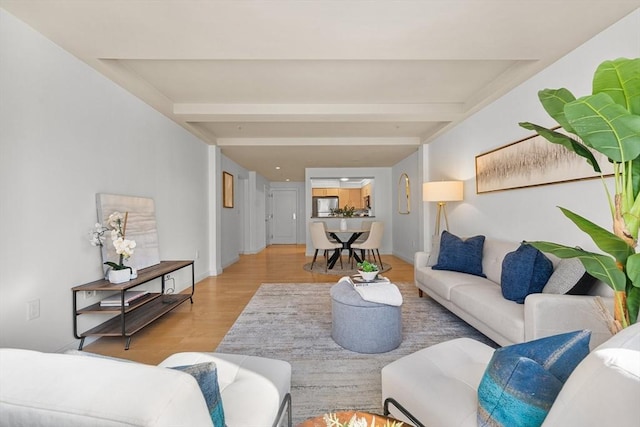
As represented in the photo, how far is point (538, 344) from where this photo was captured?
0.94m

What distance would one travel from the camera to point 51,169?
213 centimetres

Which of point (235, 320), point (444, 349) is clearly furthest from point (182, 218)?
Result: point (444, 349)

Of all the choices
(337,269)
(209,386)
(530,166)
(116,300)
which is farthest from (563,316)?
(337,269)

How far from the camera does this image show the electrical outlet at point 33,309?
1957 millimetres

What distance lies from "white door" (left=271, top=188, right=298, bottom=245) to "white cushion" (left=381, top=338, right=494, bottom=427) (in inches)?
354

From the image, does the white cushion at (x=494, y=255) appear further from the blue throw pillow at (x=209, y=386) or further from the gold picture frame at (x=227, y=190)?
the gold picture frame at (x=227, y=190)

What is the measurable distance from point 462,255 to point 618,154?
214 cm

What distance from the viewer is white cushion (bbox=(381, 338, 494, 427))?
1.07 m

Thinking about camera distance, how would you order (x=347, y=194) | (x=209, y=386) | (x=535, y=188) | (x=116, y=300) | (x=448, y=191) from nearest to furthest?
(x=209, y=386) → (x=116, y=300) → (x=535, y=188) → (x=448, y=191) → (x=347, y=194)

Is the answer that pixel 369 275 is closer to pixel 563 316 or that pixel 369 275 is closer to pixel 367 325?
pixel 367 325

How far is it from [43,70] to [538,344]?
3327mm

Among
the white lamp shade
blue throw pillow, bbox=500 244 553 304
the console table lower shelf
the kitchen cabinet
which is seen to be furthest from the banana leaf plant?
the kitchen cabinet

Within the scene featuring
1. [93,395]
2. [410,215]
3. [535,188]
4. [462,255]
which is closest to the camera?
[93,395]

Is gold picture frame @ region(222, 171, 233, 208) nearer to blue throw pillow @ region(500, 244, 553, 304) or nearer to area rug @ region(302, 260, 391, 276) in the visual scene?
area rug @ region(302, 260, 391, 276)
